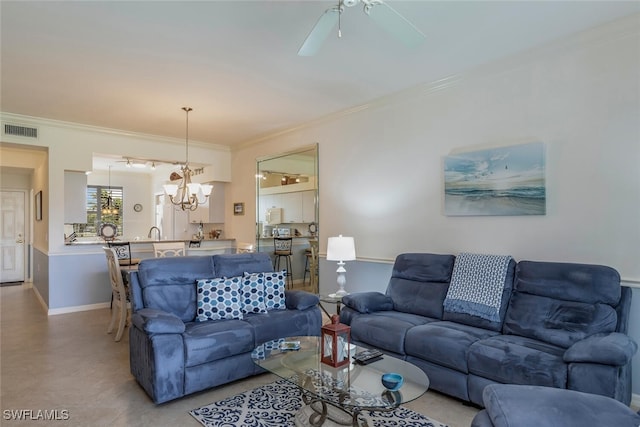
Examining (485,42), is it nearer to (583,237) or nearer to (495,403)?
(583,237)

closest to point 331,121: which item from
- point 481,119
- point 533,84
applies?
point 481,119

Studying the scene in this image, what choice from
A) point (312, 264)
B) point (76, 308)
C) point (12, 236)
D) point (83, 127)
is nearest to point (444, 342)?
point (312, 264)

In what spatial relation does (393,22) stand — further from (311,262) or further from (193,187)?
(311,262)

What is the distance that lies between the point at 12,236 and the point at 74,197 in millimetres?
3478

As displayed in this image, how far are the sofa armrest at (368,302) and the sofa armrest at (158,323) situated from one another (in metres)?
1.51

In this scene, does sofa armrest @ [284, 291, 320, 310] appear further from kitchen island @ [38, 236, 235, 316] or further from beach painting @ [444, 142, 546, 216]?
kitchen island @ [38, 236, 235, 316]

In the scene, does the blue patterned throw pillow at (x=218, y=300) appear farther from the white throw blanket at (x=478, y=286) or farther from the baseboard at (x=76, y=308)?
the baseboard at (x=76, y=308)

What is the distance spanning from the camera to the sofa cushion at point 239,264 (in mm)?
3656

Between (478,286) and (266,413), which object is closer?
(266,413)

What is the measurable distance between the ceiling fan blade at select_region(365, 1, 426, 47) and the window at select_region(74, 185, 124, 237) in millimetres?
9250

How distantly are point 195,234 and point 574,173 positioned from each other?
22.9ft

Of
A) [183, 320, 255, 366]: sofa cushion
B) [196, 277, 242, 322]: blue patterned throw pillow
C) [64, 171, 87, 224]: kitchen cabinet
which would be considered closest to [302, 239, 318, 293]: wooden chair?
[196, 277, 242, 322]: blue patterned throw pillow

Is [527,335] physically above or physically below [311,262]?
below

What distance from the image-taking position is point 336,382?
7.13 ft
